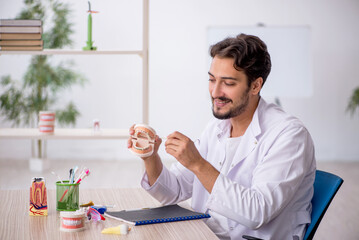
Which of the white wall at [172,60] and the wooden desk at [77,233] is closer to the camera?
the wooden desk at [77,233]

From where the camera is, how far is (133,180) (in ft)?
18.5

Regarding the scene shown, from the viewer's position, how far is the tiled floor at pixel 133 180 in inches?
157

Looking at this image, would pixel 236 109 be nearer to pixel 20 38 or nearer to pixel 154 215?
pixel 154 215

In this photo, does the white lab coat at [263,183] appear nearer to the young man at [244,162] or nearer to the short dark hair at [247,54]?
the young man at [244,162]

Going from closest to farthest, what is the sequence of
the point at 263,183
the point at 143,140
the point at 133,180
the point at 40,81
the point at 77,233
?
the point at 77,233
the point at 263,183
the point at 143,140
the point at 133,180
the point at 40,81

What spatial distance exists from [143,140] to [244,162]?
1.30 feet

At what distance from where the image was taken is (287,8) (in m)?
6.95

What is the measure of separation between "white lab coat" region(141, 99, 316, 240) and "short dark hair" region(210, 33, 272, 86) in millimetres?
147

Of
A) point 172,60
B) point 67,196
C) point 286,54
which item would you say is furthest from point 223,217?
point 172,60

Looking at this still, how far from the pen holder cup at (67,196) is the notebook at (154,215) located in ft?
0.40

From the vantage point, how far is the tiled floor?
4.00 metres

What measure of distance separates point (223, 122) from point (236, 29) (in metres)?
4.15

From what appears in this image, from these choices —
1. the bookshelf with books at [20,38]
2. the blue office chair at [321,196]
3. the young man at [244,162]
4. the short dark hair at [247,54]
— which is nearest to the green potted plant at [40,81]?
the bookshelf with books at [20,38]

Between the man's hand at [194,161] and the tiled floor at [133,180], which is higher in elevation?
the man's hand at [194,161]
